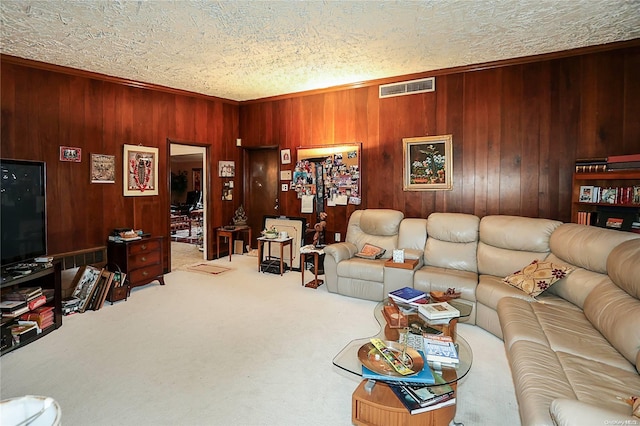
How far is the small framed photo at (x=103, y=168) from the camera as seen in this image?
4320mm

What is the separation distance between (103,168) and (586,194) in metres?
5.89

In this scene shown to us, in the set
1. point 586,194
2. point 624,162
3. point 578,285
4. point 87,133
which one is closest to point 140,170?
point 87,133

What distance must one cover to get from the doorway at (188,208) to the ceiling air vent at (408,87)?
322cm

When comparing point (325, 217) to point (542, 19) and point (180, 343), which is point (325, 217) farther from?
point (542, 19)

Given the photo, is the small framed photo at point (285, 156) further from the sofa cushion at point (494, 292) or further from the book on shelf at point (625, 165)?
the book on shelf at point (625, 165)

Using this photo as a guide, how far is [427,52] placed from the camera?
379cm

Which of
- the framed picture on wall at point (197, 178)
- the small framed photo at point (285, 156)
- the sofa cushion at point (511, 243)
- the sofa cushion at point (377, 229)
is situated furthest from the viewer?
the framed picture on wall at point (197, 178)

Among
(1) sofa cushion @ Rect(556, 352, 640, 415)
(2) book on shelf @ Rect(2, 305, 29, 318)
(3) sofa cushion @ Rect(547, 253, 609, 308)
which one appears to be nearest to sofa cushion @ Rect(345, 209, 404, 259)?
(3) sofa cushion @ Rect(547, 253, 609, 308)

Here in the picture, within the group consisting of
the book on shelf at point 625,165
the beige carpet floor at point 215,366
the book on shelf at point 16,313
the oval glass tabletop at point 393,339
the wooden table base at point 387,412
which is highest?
the book on shelf at point 625,165

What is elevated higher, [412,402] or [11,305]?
[11,305]

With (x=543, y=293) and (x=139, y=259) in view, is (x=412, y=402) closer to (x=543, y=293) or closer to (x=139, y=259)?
(x=543, y=293)

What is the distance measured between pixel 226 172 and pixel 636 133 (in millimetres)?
5751

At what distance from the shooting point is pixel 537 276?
9.52 ft

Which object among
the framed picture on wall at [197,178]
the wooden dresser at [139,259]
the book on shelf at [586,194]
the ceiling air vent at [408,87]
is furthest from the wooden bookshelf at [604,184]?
the framed picture on wall at [197,178]
